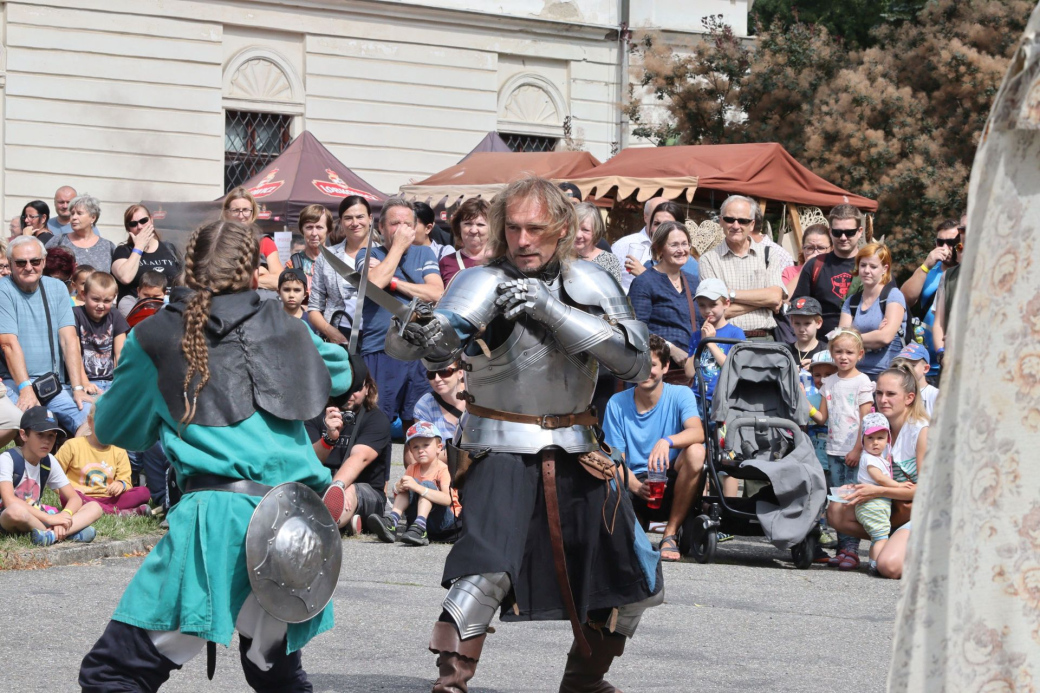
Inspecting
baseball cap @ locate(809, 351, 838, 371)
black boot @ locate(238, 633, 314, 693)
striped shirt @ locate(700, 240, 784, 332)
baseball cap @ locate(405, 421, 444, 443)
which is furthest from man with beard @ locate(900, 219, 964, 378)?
black boot @ locate(238, 633, 314, 693)

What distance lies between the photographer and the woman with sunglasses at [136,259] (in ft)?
34.8

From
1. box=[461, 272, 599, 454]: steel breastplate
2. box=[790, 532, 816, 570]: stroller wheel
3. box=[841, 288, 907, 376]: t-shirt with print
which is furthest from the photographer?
box=[841, 288, 907, 376]: t-shirt with print

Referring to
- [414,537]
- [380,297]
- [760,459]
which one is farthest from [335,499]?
[760,459]

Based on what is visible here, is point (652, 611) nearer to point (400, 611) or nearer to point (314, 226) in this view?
point (400, 611)

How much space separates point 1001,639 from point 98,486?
667cm

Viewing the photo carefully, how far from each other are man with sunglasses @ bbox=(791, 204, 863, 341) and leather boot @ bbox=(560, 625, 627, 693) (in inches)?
201

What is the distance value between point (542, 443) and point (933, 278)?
6.37 meters

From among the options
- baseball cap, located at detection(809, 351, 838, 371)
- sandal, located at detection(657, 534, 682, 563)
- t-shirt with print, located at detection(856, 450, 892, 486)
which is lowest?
sandal, located at detection(657, 534, 682, 563)

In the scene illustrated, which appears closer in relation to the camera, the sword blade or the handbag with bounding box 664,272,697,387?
the sword blade

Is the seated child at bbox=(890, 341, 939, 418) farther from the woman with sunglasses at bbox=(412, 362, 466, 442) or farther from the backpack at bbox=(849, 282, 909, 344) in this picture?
the woman with sunglasses at bbox=(412, 362, 466, 442)

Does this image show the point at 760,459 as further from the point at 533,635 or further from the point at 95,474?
the point at 95,474

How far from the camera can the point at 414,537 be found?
323 inches

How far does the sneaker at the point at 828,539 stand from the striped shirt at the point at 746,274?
1362mm

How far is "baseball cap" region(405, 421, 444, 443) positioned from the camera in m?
8.46
